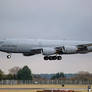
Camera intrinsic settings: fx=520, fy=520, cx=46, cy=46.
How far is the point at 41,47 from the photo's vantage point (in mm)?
129250

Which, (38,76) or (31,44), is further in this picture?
(38,76)

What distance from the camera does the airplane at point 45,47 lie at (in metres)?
125

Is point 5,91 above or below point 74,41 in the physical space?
below

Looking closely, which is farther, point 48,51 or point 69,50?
point 69,50

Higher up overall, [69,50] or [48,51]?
[69,50]

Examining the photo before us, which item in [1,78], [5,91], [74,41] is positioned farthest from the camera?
[1,78]

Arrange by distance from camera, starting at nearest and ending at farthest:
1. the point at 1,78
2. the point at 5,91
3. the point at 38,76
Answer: the point at 5,91 → the point at 1,78 → the point at 38,76

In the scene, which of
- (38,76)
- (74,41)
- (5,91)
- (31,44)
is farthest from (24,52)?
(38,76)

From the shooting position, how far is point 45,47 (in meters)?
129

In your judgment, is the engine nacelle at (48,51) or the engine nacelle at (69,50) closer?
the engine nacelle at (48,51)

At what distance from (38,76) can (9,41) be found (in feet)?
223

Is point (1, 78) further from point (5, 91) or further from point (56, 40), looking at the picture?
point (5, 91)

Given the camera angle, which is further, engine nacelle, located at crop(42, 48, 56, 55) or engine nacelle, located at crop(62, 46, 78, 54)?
engine nacelle, located at crop(62, 46, 78, 54)

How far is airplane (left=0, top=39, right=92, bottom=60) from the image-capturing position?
12544 cm
